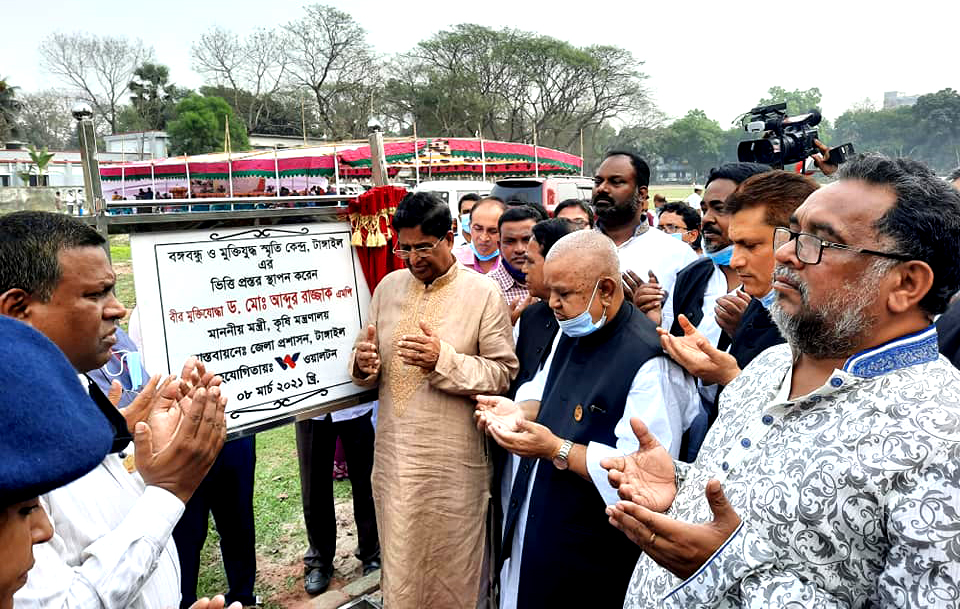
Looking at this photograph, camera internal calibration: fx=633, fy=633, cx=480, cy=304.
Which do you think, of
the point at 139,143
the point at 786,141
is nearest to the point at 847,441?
the point at 786,141

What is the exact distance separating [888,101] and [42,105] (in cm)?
6604

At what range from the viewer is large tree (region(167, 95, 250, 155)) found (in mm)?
31875

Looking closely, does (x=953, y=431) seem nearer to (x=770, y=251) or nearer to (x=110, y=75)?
(x=770, y=251)

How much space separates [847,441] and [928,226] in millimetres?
494

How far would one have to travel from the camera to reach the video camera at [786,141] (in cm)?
432

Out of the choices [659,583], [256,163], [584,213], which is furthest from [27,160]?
[659,583]

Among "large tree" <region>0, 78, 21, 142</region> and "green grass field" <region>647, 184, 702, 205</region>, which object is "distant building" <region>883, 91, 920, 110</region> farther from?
"large tree" <region>0, 78, 21, 142</region>

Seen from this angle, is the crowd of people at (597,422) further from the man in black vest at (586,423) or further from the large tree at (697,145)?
the large tree at (697,145)

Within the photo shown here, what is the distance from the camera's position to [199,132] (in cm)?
3200

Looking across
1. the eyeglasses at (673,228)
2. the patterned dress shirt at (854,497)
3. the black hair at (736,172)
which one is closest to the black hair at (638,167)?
the black hair at (736,172)

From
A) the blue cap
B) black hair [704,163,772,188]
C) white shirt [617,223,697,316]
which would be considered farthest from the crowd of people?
white shirt [617,223,697,316]

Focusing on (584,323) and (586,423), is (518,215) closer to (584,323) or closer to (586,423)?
(584,323)

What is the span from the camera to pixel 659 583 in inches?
63.5

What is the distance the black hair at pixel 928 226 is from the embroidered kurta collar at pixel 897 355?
93 millimetres
